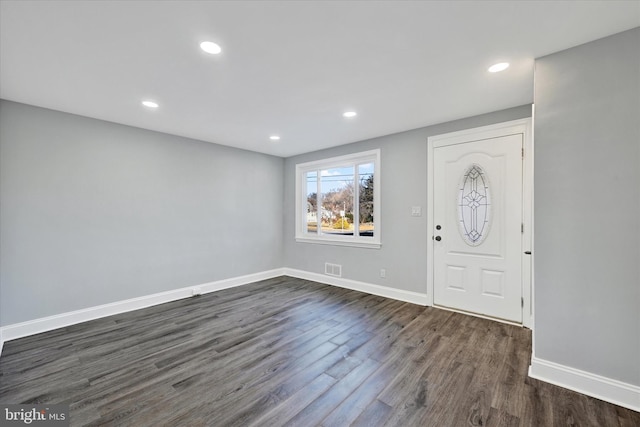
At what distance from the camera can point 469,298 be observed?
345 cm

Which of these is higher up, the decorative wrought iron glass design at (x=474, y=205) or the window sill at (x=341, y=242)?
the decorative wrought iron glass design at (x=474, y=205)

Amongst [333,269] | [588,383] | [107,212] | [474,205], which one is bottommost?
[588,383]

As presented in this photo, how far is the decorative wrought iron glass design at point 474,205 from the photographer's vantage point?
10.9ft

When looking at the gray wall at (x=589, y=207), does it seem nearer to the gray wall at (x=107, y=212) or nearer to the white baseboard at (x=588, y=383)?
the white baseboard at (x=588, y=383)

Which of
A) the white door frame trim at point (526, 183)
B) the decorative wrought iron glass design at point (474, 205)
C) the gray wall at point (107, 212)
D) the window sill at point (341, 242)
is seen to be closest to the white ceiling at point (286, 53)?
the white door frame trim at point (526, 183)

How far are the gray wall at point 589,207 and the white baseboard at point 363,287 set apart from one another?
5.80ft

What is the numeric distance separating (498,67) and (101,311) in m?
5.03

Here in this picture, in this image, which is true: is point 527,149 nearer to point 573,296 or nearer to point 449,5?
point 573,296

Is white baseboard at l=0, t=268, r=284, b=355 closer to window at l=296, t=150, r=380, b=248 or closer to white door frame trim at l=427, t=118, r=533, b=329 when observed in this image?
window at l=296, t=150, r=380, b=248

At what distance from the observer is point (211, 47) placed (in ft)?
6.46

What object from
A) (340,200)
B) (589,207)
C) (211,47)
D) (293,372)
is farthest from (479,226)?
(211,47)

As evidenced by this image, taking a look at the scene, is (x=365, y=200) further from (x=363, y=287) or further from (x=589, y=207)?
(x=589, y=207)

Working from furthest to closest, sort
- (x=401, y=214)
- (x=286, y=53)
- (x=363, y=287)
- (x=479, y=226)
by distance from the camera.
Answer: (x=363, y=287)
(x=401, y=214)
(x=479, y=226)
(x=286, y=53)

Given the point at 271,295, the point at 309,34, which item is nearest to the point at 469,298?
the point at 271,295
